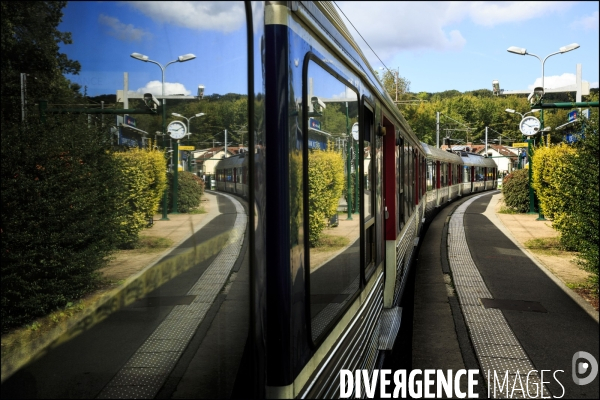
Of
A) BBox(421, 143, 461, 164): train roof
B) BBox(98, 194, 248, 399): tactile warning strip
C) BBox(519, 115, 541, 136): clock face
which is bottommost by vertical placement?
BBox(98, 194, 248, 399): tactile warning strip

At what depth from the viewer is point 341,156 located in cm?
329

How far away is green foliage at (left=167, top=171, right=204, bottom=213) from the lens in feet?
5.95

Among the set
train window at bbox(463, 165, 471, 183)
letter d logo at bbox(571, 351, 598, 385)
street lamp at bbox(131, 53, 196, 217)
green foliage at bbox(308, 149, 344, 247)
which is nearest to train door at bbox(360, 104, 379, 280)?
green foliage at bbox(308, 149, 344, 247)

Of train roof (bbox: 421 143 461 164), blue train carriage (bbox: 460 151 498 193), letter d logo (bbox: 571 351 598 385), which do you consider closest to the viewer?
letter d logo (bbox: 571 351 598 385)

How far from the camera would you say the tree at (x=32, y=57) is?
157 centimetres

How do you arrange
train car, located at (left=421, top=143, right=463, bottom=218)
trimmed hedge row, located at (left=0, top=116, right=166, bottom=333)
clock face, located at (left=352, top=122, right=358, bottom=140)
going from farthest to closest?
train car, located at (left=421, top=143, right=463, bottom=218) < clock face, located at (left=352, top=122, right=358, bottom=140) < trimmed hedge row, located at (left=0, top=116, right=166, bottom=333)

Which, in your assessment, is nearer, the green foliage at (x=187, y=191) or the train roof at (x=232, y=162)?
the green foliage at (x=187, y=191)

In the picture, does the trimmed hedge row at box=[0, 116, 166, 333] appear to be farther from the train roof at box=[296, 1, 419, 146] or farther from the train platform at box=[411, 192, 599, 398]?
the train platform at box=[411, 192, 599, 398]

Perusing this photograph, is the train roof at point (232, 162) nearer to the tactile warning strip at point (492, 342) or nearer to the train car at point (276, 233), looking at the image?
the train car at point (276, 233)

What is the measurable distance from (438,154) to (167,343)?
24.0 m

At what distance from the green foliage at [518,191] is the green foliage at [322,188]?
2131 centimetres

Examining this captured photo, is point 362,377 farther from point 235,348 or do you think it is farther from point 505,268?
point 505,268

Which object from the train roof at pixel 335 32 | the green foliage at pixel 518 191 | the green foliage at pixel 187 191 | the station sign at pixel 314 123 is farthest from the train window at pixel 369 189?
the green foliage at pixel 518 191

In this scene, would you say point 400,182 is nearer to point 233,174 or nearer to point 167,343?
point 233,174
